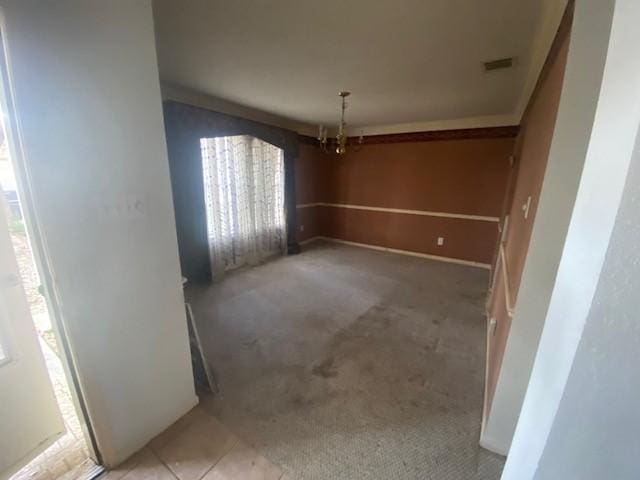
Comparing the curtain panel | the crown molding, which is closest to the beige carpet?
the curtain panel

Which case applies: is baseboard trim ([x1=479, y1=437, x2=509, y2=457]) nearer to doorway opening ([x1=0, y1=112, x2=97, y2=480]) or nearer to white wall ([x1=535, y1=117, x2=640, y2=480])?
white wall ([x1=535, y1=117, x2=640, y2=480])

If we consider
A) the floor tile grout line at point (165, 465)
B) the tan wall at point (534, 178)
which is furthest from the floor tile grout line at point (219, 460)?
the tan wall at point (534, 178)

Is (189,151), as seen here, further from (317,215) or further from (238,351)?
(317,215)

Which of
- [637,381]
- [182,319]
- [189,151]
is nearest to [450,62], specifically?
[637,381]

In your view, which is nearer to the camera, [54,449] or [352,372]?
[54,449]

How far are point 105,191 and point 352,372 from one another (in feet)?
5.87

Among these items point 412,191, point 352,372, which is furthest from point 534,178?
point 412,191

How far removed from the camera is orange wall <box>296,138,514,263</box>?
4016mm

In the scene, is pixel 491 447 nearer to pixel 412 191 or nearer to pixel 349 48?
pixel 349 48

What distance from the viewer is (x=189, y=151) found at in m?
3.11

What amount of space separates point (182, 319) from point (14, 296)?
0.67 meters

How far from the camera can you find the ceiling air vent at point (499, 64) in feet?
6.35

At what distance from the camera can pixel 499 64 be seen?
2002mm

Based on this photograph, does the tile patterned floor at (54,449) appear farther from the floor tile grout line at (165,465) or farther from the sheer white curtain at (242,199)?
the sheer white curtain at (242,199)
